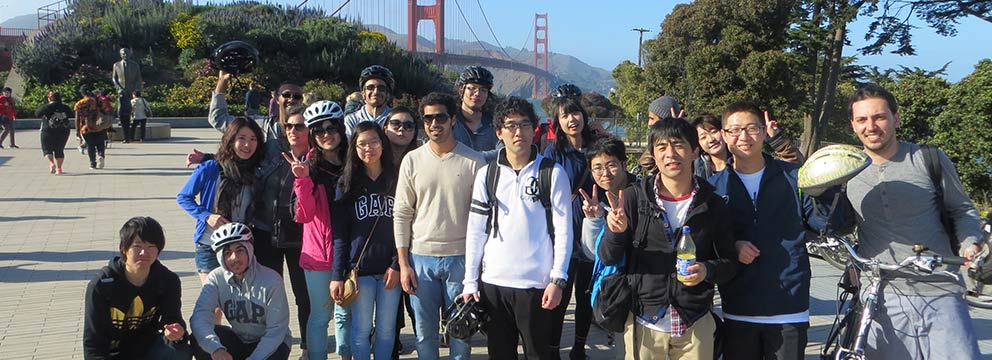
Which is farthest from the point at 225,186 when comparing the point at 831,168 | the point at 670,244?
the point at 831,168

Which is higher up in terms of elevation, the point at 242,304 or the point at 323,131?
the point at 323,131

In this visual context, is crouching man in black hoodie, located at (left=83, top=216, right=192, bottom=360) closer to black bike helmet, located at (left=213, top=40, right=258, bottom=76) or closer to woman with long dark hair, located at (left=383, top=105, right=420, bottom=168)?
woman with long dark hair, located at (left=383, top=105, right=420, bottom=168)

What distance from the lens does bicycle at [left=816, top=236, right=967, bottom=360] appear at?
10.4 ft

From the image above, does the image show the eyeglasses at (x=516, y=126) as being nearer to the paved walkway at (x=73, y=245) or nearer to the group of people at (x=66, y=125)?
the paved walkway at (x=73, y=245)

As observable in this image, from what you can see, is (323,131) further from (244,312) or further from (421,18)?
(421,18)

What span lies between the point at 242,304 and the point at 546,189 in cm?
182

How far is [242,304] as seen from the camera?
13.9 ft

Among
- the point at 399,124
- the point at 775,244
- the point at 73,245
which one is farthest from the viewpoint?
the point at 73,245

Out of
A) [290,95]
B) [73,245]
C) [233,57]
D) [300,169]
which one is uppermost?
[233,57]

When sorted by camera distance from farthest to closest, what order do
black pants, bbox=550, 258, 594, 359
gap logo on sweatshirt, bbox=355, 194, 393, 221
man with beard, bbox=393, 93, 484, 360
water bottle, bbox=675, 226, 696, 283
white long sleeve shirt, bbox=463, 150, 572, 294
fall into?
1. black pants, bbox=550, 258, 594, 359
2. gap logo on sweatshirt, bbox=355, 194, 393, 221
3. man with beard, bbox=393, 93, 484, 360
4. white long sleeve shirt, bbox=463, 150, 572, 294
5. water bottle, bbox=675, 226, 696, 283

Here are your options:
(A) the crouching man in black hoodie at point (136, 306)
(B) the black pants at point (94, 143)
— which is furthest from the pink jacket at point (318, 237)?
(B) the black pants at point (94, 143)

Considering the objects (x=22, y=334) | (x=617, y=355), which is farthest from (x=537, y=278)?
(x=22, y=334)

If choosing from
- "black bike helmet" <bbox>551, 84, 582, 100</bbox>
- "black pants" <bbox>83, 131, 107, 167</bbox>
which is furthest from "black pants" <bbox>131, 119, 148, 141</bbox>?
"black bike helmet" <bbox>551, 84, 582, 100</bbox>

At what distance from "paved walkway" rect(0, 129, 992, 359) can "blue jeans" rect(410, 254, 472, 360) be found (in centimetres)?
90
